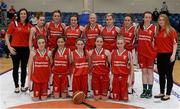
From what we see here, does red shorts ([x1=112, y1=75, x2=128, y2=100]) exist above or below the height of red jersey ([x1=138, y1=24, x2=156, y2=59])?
below

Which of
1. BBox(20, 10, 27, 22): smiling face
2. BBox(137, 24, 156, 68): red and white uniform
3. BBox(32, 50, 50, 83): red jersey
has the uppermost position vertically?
BBox(20, 10, 27, 22): smiling face

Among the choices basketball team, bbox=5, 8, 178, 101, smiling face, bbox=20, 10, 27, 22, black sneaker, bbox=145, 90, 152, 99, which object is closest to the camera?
basketball team, bbox=5, 8, 178, 101

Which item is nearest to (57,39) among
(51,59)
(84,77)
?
(51,59)

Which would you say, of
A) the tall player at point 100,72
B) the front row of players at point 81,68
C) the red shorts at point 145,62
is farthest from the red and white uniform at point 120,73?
the red shorts at point 145,62

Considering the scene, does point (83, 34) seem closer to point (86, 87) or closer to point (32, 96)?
point (86, 87)

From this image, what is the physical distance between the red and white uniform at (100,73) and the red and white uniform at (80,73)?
149mm

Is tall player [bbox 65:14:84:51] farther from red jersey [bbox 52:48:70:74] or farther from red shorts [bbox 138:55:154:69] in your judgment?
red shorts [bbox 138:55:154:69]

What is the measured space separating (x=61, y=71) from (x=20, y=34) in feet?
3.40

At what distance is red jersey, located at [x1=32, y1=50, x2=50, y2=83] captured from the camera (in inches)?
235

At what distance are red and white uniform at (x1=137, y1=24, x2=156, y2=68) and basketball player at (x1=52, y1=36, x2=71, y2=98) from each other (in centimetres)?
126

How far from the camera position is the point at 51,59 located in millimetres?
6105

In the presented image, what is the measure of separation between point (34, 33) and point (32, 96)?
114 centimetres

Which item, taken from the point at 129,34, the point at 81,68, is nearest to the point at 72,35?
the point at 81,68

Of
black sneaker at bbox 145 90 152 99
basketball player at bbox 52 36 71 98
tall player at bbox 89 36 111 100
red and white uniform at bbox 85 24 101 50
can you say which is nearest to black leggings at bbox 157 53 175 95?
black sneaker at bbox 145 90 152 99
